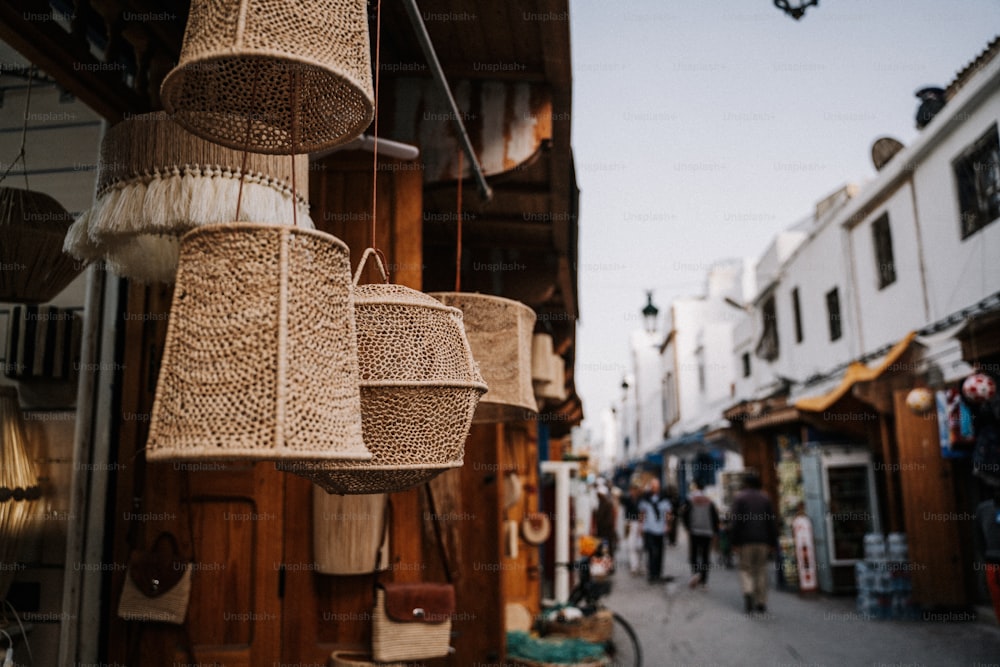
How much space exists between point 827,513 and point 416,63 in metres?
10.8

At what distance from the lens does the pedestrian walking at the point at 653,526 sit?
45.2ft

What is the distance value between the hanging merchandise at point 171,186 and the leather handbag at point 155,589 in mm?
1407

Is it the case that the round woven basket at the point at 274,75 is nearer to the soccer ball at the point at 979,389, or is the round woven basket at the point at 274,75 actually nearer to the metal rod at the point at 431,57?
the metal rod at the point at 431,57

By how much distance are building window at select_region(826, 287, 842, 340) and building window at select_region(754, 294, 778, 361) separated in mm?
3221

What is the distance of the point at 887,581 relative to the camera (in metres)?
10.4

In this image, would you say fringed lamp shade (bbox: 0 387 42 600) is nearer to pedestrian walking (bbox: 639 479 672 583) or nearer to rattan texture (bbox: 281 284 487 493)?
rattan texture (bbox: 281 284 487 493)

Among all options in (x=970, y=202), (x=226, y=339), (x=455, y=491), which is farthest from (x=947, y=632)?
(x=226, y=339)

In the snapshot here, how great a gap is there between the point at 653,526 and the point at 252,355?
1379 centimetres

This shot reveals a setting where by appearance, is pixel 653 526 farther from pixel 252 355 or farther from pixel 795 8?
pixel 252 355

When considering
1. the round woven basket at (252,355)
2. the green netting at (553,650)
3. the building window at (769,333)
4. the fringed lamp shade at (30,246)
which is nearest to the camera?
the round woven basket at (252,355)

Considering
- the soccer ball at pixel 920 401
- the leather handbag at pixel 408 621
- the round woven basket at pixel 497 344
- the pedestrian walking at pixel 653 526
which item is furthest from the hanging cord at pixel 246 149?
the pedestrian walking at pixel 653 526

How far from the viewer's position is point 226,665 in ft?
9.37

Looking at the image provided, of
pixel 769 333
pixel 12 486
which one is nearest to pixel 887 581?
pixel 769 333

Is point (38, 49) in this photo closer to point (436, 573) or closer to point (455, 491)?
point (455, 491)
